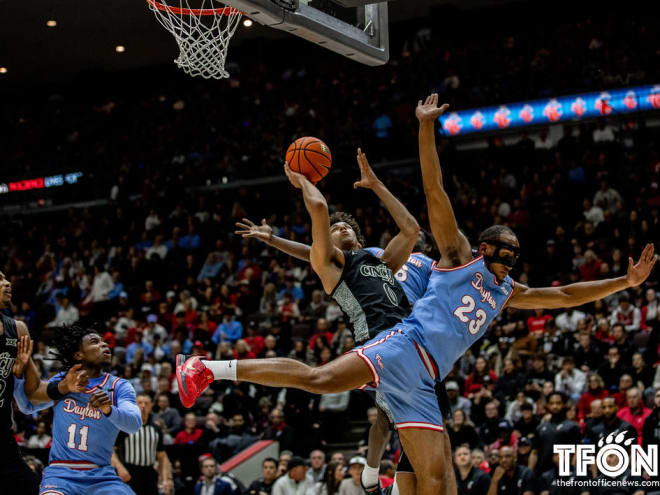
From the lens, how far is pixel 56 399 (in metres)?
6.42

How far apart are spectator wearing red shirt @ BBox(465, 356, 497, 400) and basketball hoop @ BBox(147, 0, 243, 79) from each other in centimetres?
634

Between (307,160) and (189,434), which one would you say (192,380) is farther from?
(189,434)

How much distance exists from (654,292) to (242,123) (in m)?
13.5

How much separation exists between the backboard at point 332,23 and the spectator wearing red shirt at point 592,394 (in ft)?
18.0

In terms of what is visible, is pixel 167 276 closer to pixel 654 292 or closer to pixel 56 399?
pixel 654 292

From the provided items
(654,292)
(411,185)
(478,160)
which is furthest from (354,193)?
(654,292)

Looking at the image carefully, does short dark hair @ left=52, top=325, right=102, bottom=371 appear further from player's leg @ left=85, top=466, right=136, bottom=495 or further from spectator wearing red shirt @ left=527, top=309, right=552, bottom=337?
spectator wearing red shirt @ left=527, top=309, right=552, bottom=337

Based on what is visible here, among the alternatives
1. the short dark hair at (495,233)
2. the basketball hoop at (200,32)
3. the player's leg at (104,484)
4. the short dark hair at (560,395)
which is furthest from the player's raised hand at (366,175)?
the short dark hair at (560,395)

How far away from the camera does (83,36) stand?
2386cm

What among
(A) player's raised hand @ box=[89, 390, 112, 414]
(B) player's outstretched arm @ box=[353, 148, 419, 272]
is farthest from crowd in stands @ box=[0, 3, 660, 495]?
(B) player's outstretched arm @ box=[353, 148, 419, 272]

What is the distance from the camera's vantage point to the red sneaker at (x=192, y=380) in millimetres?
5652

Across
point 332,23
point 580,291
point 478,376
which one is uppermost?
point 332,23

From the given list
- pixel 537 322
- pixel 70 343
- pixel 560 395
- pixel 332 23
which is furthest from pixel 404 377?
pixel 537 322

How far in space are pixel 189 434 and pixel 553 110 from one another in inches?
443
